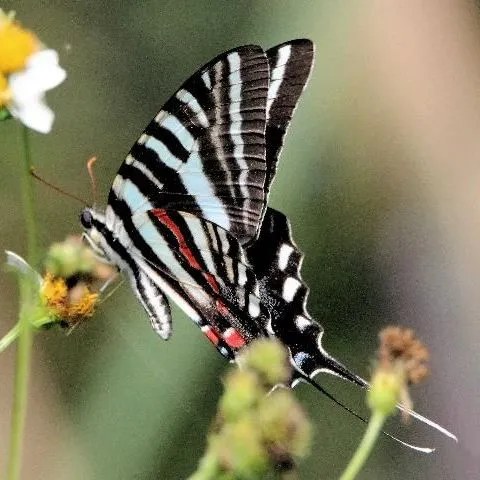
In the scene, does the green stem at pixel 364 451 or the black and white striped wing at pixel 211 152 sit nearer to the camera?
the green stem at pixel 364 451

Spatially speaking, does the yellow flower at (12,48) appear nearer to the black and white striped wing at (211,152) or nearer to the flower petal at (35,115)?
the flower petal at (35,115)

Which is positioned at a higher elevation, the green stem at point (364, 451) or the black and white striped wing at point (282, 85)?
the black and white striped wing at point (282, 85)

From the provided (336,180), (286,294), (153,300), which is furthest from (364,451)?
(336,180)

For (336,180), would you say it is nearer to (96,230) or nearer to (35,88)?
(96,230)

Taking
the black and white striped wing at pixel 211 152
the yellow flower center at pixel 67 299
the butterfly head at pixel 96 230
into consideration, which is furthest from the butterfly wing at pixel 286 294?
the yellow flower center at pixel 67 299

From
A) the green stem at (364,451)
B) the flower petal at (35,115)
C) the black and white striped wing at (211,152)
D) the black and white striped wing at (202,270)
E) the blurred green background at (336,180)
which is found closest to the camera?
the green stem at (364,451)

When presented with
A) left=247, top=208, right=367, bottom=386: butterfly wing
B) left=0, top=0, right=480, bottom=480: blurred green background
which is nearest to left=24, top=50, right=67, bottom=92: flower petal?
left=247, top=208, right=367, bottom=386: butterfly wing

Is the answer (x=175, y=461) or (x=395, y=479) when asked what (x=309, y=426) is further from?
(x=395, y=479)

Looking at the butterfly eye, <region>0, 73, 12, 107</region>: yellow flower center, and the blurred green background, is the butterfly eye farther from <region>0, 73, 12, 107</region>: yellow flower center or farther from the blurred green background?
the blurred green background
